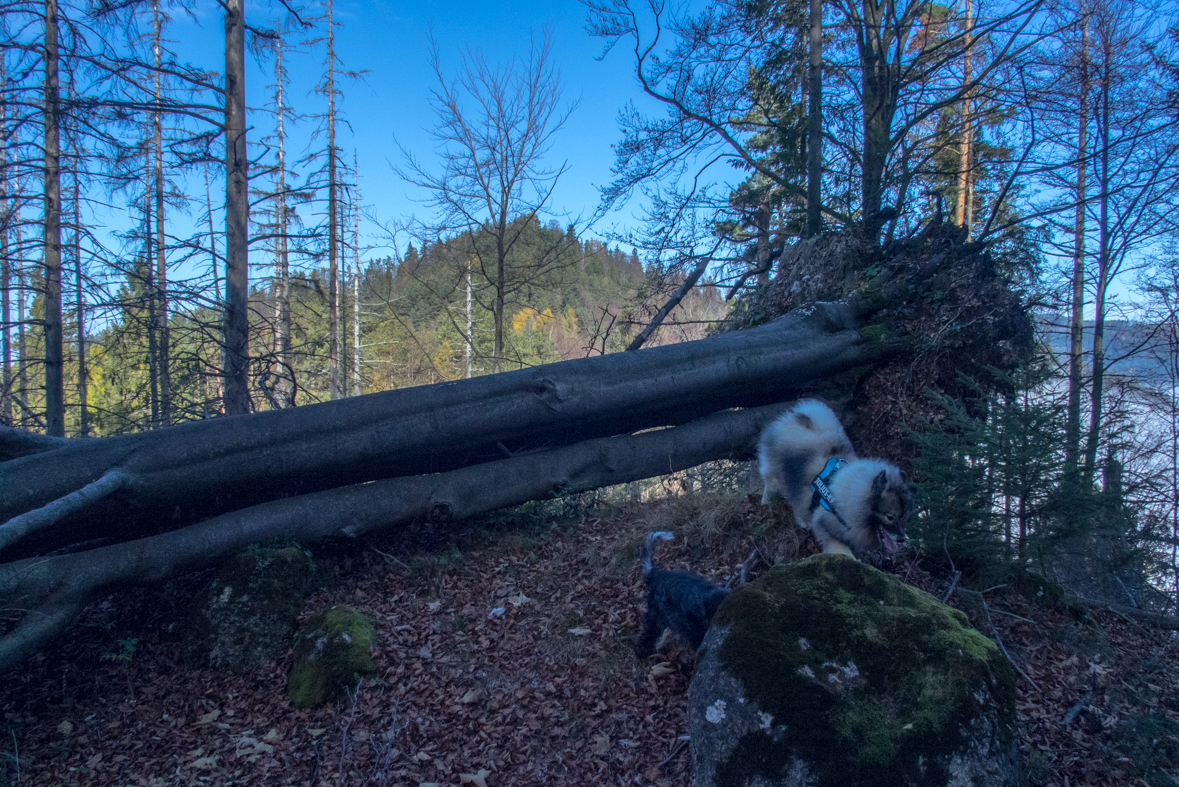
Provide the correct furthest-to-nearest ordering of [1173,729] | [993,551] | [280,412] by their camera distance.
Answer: [280,412] < [993,551] < [1173,729]

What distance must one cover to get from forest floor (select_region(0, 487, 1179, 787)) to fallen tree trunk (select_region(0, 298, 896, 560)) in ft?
2.91

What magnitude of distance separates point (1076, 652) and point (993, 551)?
2.55 ft

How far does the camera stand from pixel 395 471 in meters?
5.82

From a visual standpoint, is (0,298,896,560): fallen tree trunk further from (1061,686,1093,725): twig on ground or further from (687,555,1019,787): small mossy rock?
(1061,686,1093,725): twig on ground

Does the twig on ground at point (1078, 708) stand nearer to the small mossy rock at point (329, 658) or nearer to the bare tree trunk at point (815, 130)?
the small mossy rock at point (329, 658)

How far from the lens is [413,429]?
5555 millimetres

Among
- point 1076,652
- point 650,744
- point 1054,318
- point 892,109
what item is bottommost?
point 650,744

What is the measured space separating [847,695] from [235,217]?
9.06 meters

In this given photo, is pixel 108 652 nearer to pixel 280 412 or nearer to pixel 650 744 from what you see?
pixel 280 412

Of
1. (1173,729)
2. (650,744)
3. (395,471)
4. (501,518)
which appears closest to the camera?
(1173,729)

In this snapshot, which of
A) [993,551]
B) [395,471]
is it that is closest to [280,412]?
[395,471]

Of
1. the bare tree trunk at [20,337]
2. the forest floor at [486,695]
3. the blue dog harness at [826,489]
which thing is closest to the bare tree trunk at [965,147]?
the blue dog harness at [826,489]

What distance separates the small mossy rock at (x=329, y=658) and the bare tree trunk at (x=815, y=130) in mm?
8144

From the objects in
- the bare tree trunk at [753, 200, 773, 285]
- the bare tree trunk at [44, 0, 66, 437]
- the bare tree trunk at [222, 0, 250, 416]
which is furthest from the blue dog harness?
the bare tree trunk at [44, 0, 66, 437]
